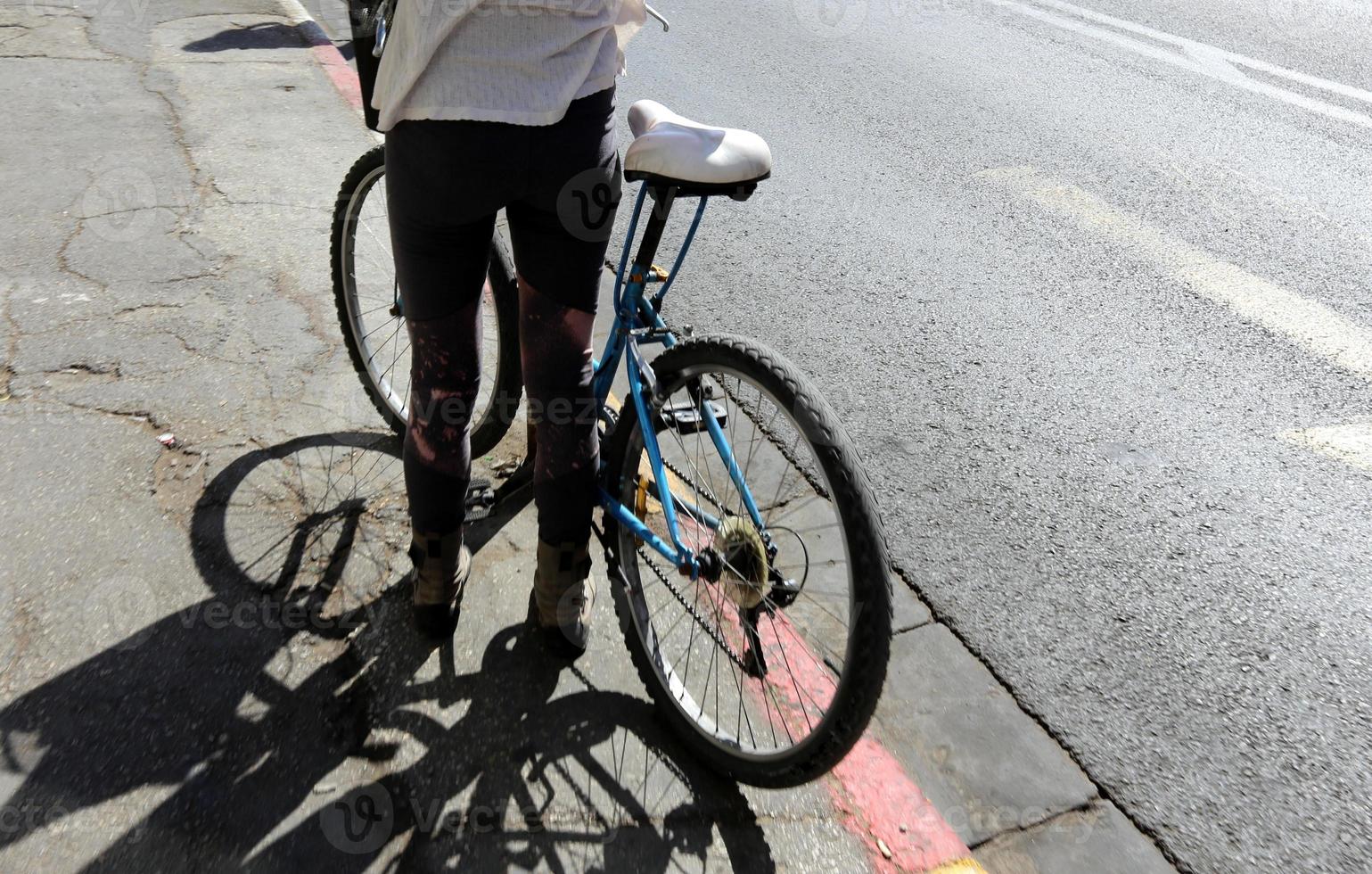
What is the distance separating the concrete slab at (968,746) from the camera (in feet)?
7.91

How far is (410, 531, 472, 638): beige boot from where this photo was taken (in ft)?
8.66

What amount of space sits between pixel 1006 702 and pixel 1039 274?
9.22 ft

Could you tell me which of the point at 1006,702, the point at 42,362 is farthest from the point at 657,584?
the point at 42,362

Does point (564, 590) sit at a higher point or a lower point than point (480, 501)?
higher

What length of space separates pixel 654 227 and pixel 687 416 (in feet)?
1.41

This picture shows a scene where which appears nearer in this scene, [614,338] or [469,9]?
[469,9]

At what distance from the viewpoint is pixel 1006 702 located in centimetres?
271

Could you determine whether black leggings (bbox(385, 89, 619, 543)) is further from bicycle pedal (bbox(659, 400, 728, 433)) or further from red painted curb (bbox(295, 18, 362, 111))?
red painted curb (bbox(295, 18, 362, 111))

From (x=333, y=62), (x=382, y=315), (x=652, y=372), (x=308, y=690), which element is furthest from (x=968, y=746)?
(x=333, y=62)

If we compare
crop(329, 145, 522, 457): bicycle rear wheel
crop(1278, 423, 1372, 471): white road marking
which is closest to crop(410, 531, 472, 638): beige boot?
crop(329, 145, 522, 457): bicycle rear wheel

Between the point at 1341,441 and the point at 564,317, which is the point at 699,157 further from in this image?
the point at 1341,441

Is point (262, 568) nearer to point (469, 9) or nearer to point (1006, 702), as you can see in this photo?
point (469, 9)

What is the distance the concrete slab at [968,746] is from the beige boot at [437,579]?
1138mm

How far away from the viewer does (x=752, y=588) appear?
7.47ft
